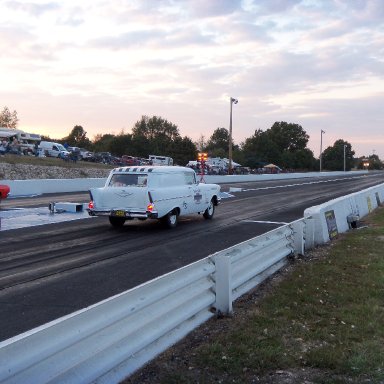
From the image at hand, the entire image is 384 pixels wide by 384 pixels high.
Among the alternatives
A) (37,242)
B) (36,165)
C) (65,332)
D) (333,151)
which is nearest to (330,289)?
(65,332)

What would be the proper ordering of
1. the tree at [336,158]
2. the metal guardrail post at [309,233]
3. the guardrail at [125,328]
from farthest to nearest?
the tree at [336,158], the metal guardrail post at [309,233], the guardrail at [125,328]

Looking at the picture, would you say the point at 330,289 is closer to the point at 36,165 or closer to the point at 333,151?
the point at 36,165

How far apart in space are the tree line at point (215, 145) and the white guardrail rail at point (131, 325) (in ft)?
348

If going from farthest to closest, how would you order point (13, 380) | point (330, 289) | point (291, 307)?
point (330, 289), point (291, 307), point (13, 380)

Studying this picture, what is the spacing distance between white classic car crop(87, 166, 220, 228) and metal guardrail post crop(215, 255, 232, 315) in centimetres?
788

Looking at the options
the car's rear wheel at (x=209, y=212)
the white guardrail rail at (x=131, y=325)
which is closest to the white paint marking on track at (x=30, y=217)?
the car's rear wheel at (x=209, y=212)

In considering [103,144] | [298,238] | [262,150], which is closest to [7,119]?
[103,144]

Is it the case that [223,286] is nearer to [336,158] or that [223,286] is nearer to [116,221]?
[116,221]

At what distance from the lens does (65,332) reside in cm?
352

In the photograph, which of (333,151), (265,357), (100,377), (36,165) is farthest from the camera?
(333,151)

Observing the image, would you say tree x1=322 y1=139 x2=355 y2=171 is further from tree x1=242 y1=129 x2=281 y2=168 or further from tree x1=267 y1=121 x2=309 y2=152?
tree x1=242 y1=129 x2=281 y2=168

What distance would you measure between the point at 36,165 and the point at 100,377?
3907 centimetres

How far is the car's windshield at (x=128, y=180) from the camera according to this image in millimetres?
14320

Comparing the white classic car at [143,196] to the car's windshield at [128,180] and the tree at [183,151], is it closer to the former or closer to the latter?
the car's windshield at [128,180]
